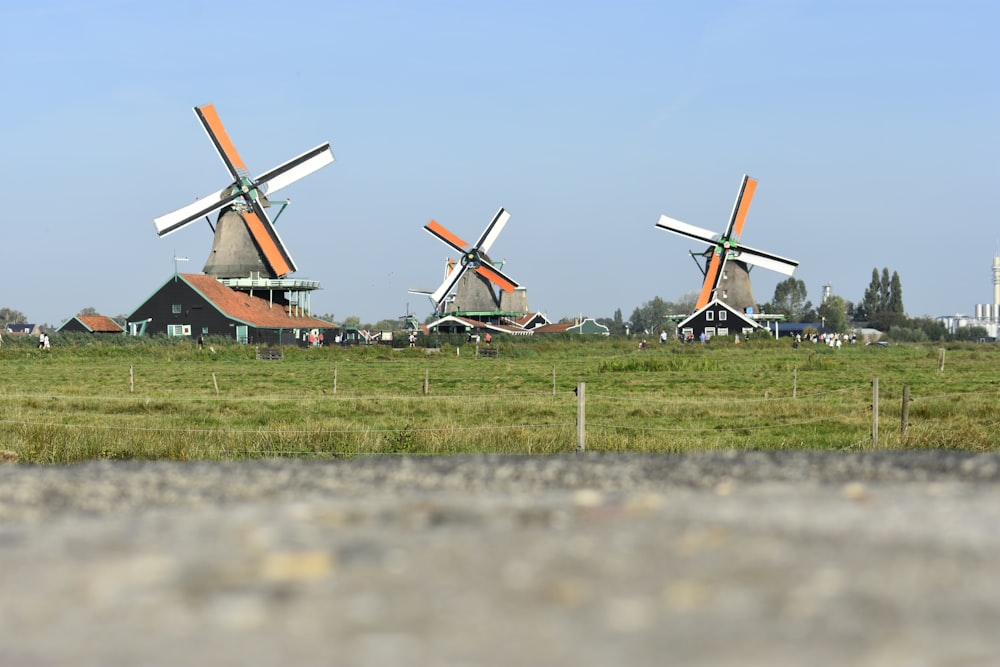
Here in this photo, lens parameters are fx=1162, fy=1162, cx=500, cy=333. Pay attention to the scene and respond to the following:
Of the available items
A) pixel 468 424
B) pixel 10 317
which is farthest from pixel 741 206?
pixel 10 317

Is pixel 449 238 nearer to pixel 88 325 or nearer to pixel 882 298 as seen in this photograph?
pixel 88 325

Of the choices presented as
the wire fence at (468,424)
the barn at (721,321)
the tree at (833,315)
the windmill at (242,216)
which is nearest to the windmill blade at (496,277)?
the barn at (721,321)

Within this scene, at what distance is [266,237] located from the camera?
7194cm

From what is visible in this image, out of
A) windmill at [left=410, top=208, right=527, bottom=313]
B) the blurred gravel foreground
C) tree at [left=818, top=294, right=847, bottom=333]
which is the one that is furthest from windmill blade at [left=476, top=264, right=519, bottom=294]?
the blurred gravel foreground

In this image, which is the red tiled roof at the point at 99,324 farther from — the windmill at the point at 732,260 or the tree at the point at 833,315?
the tree at the point at 833,315

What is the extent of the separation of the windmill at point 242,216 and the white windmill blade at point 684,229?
29971 mm

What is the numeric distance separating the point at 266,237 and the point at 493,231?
30158 millimetres

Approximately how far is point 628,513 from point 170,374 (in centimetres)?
3414

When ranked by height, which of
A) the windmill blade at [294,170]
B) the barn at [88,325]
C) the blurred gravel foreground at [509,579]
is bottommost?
the blurred gravel foreground at [509,579]

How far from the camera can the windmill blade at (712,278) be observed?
8975cm

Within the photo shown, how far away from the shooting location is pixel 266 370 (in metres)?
42.7

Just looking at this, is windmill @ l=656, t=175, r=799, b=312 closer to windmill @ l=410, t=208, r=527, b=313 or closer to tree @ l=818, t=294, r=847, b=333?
windmill @ l=410, t=208, r=527, b=313

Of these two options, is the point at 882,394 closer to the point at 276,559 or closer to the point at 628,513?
the point at 628,513

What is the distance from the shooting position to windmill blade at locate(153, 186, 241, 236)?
71.1 metres
